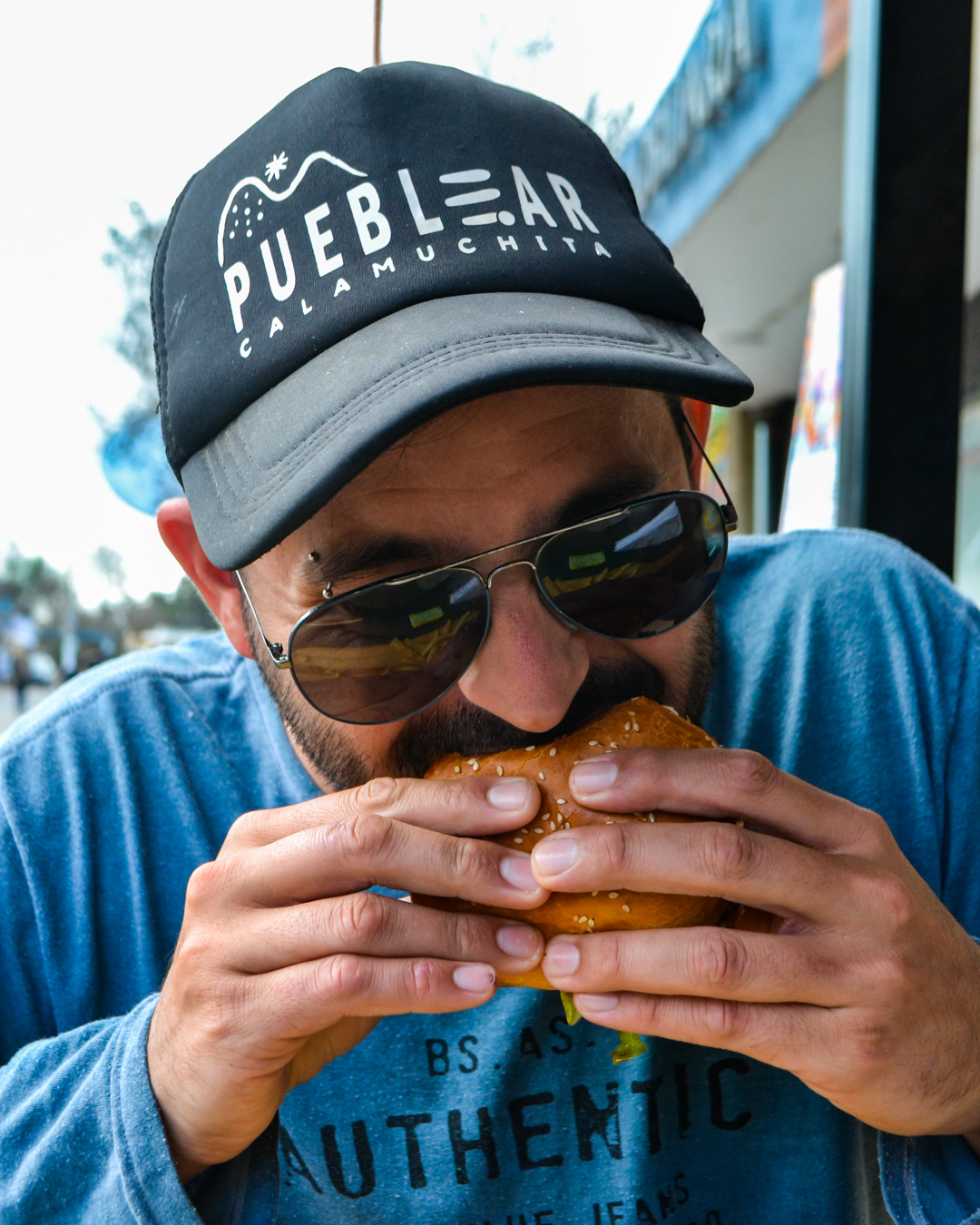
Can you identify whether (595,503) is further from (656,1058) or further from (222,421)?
(656,1058)

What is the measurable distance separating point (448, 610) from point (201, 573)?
71 centimetres

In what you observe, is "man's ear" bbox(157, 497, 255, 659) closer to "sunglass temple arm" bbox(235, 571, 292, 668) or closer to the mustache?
"sunglass temple arm" bbox(235, 571, 292, 668)

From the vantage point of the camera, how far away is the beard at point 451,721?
1.30 m

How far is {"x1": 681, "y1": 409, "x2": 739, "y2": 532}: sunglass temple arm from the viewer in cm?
146

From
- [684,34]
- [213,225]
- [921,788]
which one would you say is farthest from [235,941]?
[684,34]

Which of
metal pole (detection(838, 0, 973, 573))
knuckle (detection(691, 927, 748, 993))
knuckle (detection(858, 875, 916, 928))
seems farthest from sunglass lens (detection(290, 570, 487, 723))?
metal pole (detection(838, 0, 973, 573))

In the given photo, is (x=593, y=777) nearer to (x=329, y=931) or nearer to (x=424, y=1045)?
(x=329, y=931)

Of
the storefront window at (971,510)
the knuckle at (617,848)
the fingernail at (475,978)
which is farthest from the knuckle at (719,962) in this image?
the storefront window at (971,510)

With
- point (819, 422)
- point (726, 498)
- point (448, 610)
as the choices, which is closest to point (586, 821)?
point (448, 610)

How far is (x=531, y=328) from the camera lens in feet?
3.65

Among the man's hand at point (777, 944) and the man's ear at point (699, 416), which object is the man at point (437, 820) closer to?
the man's hand at point (777, 944)

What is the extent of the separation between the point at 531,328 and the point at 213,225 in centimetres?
61

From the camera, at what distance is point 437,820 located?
3.52 ft

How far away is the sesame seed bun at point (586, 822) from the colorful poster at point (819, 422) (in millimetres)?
1593
